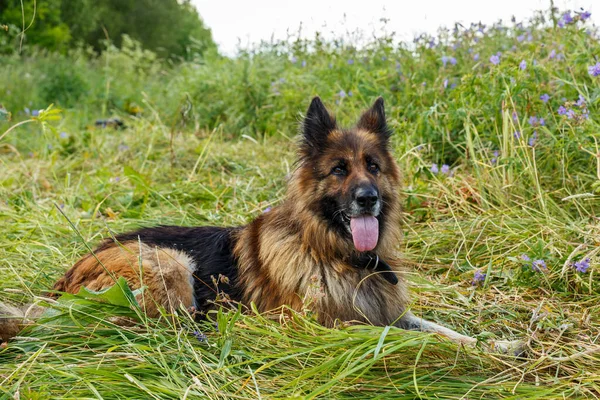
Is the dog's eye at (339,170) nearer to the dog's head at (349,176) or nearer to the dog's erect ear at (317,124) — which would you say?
the dog's head at (349,176)

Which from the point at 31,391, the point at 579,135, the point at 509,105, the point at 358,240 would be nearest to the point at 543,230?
the point at 579,135

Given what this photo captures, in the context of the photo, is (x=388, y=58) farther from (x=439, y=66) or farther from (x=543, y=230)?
(x=543, y=230)

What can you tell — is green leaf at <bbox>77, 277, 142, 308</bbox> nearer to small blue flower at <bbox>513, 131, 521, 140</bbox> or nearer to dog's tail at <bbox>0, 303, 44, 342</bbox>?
dog's tail at <bbox>0, 303, 44, 342</bbox>

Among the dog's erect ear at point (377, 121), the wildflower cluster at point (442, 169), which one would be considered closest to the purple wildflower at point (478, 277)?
the dog's erect ear at point (377, 121)

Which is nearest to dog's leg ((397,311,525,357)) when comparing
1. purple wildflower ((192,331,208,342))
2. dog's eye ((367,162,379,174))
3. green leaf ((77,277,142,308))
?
dog's eye ((367,162,379,174))

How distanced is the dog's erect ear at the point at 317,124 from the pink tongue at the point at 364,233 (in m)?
0.59

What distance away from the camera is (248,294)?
3.76 metres

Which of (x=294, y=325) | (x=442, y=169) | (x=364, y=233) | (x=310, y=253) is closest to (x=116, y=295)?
(x=294, y=325)

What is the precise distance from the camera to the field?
2.67 metres

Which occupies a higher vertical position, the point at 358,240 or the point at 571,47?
the point at 571,47

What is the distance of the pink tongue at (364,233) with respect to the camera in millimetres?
3535

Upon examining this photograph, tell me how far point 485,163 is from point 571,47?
158 cm

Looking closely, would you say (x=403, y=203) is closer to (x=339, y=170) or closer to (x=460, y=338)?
(x=339, y=170)

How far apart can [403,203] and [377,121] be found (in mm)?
1413
